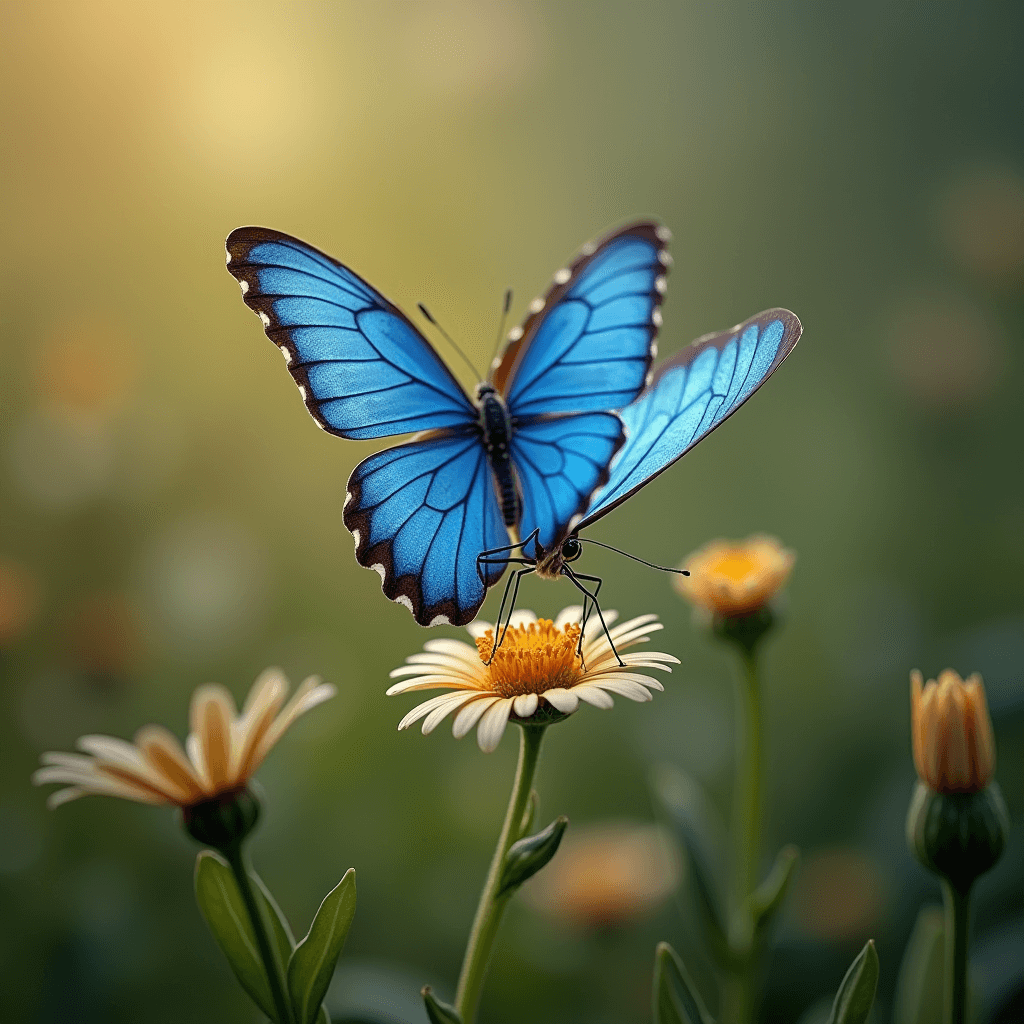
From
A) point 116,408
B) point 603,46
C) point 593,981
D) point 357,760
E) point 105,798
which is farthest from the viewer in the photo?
point 603,46

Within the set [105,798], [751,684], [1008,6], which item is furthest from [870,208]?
[105,798]

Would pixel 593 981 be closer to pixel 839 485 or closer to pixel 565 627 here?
pixel 565 627

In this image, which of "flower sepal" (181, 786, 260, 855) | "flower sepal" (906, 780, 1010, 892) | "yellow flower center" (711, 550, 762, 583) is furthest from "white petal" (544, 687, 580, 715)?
"yellow flower center" (711, 550, 762, 583)

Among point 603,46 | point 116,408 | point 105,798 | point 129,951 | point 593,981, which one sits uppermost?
point 603,46

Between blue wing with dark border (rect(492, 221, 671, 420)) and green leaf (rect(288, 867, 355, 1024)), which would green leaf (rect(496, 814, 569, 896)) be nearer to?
green leaf (rect(288, 867, 355, 1024))

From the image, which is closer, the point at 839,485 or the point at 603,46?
the point at 839,485

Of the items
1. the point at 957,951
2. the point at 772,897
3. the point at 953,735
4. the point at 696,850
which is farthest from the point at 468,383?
the point at 957,951

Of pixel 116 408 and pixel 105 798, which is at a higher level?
pixel 116 408

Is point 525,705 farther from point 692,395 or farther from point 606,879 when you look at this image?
point 606,879
